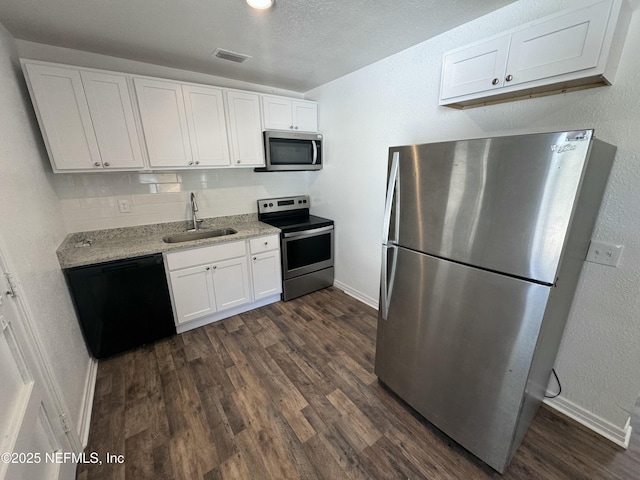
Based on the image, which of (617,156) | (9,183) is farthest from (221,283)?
(617,156)

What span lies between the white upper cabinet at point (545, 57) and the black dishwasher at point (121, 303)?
2621 mm

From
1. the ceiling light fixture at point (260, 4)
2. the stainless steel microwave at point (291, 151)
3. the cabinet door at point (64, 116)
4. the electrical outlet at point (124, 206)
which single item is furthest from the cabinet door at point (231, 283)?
the ceiling light fixture at point (260, 4)

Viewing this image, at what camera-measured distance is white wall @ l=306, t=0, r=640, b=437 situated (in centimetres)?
131

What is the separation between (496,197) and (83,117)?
280 cm

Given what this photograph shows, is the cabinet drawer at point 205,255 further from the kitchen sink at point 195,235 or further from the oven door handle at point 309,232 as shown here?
the oven door handle at point 309,232

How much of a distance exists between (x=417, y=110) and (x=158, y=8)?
74.6 inches

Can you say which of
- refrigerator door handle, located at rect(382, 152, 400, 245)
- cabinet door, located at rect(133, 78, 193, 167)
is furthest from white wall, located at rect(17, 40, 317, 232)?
refrigerator door handle, located at rect(382, 152, 400, 245)

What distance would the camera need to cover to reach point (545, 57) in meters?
1.30

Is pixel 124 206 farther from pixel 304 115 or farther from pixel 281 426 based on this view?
pixel 281 426

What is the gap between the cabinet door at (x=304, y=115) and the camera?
9.75ft

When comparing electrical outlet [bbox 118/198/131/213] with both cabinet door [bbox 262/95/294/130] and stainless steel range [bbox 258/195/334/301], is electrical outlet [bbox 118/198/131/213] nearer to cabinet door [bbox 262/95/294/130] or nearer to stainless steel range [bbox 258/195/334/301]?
stainless steel range [bbox 258/195/334/301]

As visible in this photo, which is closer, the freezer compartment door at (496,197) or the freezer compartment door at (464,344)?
the freezer compartment door at (496,197)

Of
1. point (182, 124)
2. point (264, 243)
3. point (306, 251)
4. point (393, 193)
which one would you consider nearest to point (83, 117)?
point (182, 124)

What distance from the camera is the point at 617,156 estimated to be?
132 cm
